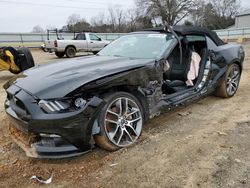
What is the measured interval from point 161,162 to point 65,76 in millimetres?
1472

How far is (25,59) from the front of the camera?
311 inches

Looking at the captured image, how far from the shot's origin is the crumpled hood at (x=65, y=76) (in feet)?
9.25

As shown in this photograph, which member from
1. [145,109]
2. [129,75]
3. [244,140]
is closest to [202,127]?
[244,140]

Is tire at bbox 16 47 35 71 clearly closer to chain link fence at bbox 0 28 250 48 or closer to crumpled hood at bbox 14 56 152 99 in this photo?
crumpled hood at bbox 14 56 152 99

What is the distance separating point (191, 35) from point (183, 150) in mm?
2345

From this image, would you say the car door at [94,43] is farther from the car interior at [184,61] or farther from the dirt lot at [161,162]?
the dirt lot at [161,162]

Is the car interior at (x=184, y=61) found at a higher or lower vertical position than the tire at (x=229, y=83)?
higher

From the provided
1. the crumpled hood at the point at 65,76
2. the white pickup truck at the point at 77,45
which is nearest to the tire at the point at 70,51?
the white pickup truck at the point at 77,45

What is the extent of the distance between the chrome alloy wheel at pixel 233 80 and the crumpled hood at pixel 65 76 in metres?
2.38

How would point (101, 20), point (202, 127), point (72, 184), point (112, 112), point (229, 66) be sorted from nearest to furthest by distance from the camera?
point (72, 184), point (112, 112), point (202, 127), point (229, 66), point (101, 20)

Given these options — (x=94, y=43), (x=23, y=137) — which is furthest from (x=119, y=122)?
(x=94, y=43)

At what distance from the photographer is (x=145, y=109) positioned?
342 cm

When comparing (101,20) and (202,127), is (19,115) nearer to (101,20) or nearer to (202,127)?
(202,127)

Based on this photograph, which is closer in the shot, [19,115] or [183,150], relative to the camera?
[19,115]
